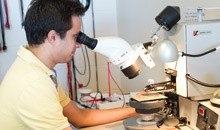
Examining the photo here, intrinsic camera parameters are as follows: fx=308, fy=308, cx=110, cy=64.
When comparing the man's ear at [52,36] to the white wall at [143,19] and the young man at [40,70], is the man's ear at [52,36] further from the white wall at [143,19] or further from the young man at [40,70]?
the white wall at [143,19]

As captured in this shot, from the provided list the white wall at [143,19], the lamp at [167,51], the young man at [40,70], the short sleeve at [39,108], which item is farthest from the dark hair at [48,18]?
the white wall at [143,19]

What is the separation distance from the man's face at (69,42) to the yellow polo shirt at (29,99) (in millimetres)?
87

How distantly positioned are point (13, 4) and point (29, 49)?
4.92 ft

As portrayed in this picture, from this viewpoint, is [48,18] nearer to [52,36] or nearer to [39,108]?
[52,36]

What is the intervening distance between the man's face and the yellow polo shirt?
87 mm

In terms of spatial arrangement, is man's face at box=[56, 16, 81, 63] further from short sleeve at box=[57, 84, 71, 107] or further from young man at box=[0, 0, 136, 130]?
short sleeve at box=[57, 84, 71, 107]

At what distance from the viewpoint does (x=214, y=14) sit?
1478 mm

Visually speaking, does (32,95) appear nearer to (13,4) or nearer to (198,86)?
(198,86)

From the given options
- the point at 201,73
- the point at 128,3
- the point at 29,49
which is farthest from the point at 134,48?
the point at 128,3

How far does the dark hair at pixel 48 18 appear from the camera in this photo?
1.16m

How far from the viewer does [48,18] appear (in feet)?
3.81

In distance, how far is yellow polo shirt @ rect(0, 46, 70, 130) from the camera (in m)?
Answer: 1.06

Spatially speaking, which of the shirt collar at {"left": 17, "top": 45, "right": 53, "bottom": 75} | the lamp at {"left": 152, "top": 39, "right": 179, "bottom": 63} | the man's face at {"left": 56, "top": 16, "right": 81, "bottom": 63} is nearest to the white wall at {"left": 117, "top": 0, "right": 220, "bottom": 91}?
the lamp at {"left": 152, "top": 39, "right": 179, "bottom": 63}

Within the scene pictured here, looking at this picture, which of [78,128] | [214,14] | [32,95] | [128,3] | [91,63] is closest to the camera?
[32,95]
